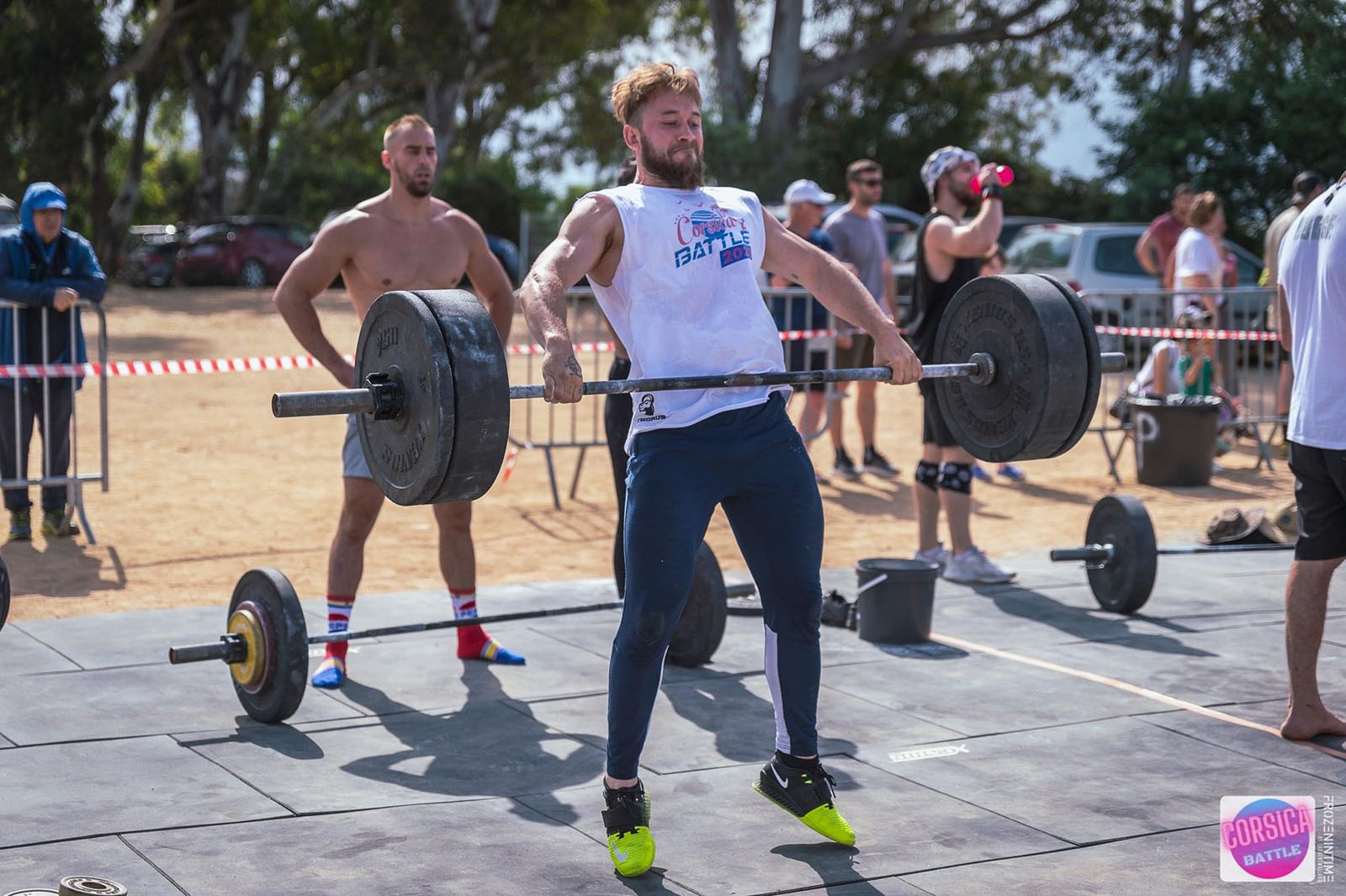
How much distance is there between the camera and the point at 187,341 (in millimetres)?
19266

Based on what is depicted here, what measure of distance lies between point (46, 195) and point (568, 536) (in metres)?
3.33

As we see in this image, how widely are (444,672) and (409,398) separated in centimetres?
220

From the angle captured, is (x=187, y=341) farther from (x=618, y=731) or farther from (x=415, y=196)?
(x=618, y=731)

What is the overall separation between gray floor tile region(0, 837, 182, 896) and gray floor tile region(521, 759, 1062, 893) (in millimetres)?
1045

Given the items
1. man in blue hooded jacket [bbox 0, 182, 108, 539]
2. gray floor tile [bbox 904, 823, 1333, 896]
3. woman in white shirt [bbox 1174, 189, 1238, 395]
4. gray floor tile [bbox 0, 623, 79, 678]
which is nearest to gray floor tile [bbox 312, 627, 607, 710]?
gray floor tile [bbox 0, 623, 79, 678]

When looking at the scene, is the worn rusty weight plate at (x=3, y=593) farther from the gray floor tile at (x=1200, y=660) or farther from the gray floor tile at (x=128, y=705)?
the gray floor tile at (x=1200, y=660)

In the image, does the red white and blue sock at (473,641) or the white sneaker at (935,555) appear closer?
the red white and blue sock at (473,641)

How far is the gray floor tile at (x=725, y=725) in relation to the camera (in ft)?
15.7

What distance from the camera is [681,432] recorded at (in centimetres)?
386

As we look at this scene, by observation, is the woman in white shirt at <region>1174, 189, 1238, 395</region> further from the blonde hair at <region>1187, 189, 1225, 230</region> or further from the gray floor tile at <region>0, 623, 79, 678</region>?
the gray floor tile at <region>0, 623, 79, 678</region>

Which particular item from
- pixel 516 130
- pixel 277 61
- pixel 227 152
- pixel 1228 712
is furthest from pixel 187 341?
pixel 516 130

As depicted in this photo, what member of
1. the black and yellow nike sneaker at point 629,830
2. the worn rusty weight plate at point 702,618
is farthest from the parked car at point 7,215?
the black and yellow nike sneaker at point 629,830

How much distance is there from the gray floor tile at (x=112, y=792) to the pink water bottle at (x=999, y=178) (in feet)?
13.6

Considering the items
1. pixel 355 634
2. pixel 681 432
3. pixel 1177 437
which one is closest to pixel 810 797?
pixel 681 432
